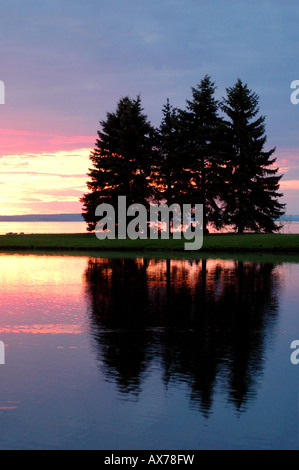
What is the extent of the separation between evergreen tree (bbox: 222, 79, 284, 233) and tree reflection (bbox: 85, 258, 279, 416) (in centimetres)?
3399

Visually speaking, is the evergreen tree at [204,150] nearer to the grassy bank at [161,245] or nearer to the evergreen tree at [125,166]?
the evergreen tree at [125,166]

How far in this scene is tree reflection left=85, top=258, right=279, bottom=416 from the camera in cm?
850

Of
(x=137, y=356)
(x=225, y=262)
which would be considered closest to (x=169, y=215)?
(x=225, y=262)

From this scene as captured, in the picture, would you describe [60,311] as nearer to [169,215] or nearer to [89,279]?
[89,279]

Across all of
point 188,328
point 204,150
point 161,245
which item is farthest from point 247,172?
point 188,328

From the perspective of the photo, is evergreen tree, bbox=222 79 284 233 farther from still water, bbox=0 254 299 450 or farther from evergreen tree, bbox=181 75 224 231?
still water, bbox=0 254 299 450

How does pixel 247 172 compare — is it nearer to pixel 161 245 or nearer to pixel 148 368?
pixel 161 245

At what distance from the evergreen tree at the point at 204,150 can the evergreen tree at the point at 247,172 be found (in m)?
1.44

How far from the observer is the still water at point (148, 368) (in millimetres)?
6426

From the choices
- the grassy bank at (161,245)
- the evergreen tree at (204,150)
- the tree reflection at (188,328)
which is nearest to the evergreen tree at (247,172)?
the evergreen tree at (204,150)

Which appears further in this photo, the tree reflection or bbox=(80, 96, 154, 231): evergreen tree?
bbox=(80, 96, 154, 231): evergreen tree

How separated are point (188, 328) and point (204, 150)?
44933 millimetres

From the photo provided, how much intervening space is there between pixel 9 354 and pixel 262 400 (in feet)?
15.6

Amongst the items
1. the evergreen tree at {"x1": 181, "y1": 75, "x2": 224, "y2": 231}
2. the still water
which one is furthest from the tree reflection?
the evergreen tree at {"x1": 181, "y1": 75, "x2": 224, "y2": 231}
